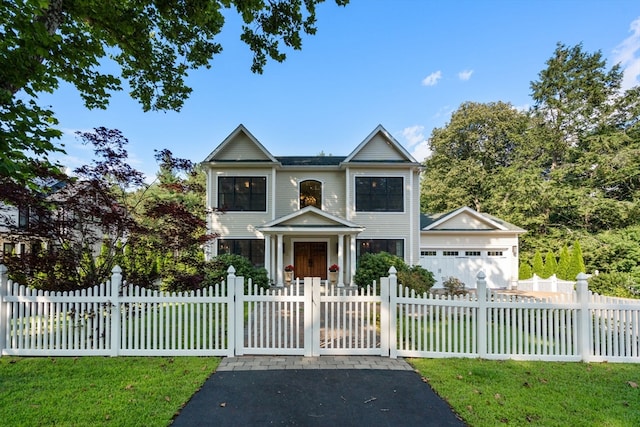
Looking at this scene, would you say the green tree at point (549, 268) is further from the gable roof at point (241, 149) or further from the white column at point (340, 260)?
the gable roof at point (241, 149)

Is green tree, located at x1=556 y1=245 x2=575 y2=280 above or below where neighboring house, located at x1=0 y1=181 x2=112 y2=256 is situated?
below

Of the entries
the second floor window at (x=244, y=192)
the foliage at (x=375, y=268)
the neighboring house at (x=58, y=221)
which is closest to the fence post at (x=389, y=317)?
the neighboring house at (x=58, y=221)

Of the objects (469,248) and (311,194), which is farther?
(469,248)

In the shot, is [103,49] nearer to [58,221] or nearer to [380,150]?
[58,221]

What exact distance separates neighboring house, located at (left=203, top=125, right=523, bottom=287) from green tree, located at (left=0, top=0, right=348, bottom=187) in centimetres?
469

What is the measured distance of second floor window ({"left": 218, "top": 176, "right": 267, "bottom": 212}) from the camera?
13.6 metres

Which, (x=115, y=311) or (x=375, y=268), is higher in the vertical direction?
(x=115, y=311)

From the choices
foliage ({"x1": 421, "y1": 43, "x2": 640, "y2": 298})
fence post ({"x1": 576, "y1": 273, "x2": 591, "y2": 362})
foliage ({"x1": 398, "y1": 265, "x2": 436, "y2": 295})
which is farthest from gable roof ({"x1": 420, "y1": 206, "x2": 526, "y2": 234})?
fence post ({"x1": 576, "y1": 273, "x2": 591, "y2": 362})

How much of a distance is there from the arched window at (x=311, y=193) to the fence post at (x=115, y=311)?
9.91 m

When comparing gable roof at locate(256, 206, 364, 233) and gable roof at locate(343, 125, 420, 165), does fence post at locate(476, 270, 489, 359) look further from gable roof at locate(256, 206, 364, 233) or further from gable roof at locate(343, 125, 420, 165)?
gable roof at locate(343, 125, 420, 165)

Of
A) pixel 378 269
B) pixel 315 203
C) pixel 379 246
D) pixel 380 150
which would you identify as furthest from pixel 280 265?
pixel 380 150

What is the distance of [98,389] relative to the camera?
152 inches

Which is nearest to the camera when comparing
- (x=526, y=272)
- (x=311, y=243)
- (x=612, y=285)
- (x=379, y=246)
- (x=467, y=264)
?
(x=612, y=285)

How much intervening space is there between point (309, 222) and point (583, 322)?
9.38 metres
